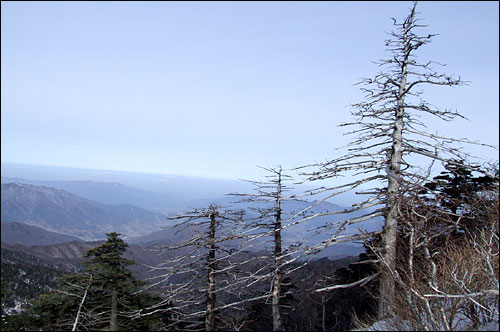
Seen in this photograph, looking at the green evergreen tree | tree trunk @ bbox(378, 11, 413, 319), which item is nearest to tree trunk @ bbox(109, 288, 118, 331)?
the green evergreen tree

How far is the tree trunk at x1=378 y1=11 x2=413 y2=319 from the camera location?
7.12 m

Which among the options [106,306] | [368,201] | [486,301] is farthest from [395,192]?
[106,306]

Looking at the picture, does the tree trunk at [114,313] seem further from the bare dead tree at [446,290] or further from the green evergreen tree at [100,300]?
the bare dead tree at [446,290]

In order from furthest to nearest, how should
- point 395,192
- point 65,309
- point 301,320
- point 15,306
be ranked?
point 15,306 < point 301,320 < point 65,309 < point 395,192

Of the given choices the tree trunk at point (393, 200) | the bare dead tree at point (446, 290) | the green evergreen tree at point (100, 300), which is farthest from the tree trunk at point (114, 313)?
the bare dead tree at point (446, 290)

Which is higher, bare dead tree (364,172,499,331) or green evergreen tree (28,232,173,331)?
bare dead tree (364,172,499,331)

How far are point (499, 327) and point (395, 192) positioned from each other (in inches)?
122

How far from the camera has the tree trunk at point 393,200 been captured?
712 centimetres

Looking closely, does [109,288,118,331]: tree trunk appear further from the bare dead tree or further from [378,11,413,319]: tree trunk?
the bare dead tree

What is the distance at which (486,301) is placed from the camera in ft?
18.5

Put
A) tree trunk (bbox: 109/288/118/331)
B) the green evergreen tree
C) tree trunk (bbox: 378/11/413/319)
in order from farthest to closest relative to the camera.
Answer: tree trunk (bbox: 109/288/118/331)
the green evergreen tree
tree trunk (bbox: 378/11/413/319)

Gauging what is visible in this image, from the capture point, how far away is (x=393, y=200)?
7168 millimetres

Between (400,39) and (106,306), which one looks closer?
(400,39)

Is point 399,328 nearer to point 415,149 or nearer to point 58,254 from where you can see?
point 415,149
